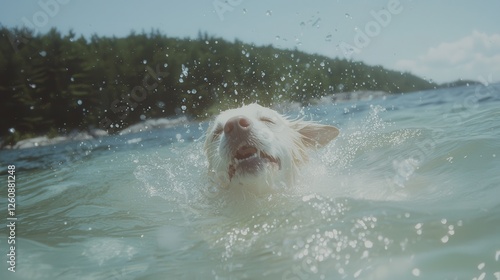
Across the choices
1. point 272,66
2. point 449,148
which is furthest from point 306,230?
point 272,66

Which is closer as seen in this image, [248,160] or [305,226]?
[305,226]

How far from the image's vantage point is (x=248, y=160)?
378 centimetres

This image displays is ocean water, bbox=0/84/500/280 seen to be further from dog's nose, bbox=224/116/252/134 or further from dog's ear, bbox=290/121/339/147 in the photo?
dog's nose, bbox=224/116/252/134

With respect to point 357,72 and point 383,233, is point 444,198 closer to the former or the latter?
point 383,233

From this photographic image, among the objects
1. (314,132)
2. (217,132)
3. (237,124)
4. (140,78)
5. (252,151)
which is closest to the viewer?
(237,124)

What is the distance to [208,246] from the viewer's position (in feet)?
9.78

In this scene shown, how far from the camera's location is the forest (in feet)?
109

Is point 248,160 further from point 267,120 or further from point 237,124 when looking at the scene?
point 267,120

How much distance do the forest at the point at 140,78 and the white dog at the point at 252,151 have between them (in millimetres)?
26947

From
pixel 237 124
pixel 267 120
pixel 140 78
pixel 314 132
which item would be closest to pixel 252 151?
pixel 237 124

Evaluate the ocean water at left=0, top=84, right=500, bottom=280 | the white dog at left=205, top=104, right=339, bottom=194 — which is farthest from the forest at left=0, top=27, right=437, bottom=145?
the white dog at left=205, top=104, right=339, bottom=194

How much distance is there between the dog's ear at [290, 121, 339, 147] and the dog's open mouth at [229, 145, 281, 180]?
42.3 inches

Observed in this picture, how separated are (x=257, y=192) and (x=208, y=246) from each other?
40.2 inches

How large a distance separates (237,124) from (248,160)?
0.33 metres
